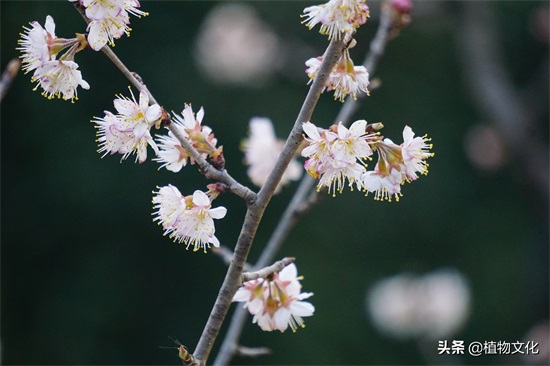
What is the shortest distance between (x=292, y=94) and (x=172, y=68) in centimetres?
105

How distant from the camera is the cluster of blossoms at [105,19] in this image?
2.82 feet

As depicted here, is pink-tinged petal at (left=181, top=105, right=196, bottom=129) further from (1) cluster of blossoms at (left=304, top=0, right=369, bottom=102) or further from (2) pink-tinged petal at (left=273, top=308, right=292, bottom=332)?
(2) pink-tinged petal at (left=273, top=308, right=292, bottom=332)

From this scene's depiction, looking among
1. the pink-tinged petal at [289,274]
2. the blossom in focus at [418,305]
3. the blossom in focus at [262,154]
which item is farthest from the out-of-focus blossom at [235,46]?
the pink-tinged petal at [289,274]

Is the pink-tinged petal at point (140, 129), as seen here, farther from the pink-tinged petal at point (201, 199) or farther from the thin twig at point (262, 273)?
the thin twig at point (262, 273)

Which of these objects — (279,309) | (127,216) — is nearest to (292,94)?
(127,216)

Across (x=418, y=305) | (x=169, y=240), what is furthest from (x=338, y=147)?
(x=169, y=240)

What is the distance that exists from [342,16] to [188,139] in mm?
248

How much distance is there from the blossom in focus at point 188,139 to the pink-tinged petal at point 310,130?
0.44ft

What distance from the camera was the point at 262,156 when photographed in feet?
5.17

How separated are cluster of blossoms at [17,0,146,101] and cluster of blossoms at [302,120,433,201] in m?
0.26

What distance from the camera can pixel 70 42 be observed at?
0.92 metres

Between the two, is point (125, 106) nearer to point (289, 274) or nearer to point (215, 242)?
point (215, 242)

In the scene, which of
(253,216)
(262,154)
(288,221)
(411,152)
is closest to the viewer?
(253,216)

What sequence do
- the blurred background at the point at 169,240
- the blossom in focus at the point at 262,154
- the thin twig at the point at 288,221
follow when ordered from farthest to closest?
the blurred background at the point at 169,240
the blossom in focus at the point at 262,154
the thin twig at the point at 288,221
